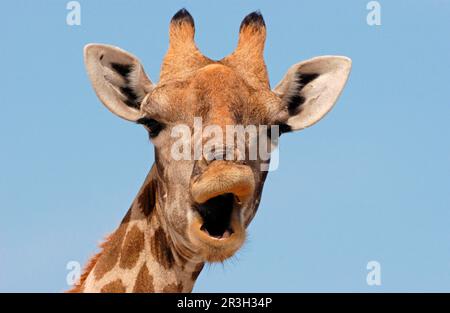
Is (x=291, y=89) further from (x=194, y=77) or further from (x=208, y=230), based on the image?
(x=208, y=230)

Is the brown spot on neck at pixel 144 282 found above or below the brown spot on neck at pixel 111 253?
below

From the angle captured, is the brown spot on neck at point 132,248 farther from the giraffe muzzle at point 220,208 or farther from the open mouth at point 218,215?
the open mouth at point 218,215

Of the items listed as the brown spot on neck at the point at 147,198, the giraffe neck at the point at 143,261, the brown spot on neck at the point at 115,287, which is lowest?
the brown spot on neck at the point at 115,287

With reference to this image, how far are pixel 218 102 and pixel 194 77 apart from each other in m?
0.68

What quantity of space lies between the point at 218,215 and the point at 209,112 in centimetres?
131

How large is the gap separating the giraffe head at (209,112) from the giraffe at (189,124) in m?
0.01

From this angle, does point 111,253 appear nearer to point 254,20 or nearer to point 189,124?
point 189,124

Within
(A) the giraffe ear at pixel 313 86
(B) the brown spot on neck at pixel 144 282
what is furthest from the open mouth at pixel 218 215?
(A) the giraffe ear at pixel 313 86

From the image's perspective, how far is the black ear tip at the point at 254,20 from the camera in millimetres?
21375

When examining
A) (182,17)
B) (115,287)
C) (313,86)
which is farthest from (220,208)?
(182,17)

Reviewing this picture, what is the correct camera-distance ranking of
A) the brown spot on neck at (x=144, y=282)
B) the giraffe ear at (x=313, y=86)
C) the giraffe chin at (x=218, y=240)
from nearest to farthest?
1. the giraffe chin at (x=218, y=240)
2. the brown spot on neck at (x=144, y=282)
3. the giraffe ear at (x=313, y=86)

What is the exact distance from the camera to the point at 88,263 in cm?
2092

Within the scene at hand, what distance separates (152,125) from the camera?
66.2 feet
